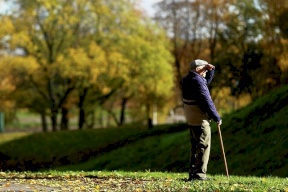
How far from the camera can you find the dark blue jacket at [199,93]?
1229 cm

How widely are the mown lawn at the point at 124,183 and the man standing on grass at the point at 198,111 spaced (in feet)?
1.62

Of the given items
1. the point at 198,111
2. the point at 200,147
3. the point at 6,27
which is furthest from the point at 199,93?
the point at 6,27

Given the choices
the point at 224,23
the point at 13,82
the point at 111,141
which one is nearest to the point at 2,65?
the point at 13,82

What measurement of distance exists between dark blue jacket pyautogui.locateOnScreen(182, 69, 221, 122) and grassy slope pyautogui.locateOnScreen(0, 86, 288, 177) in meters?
10.3

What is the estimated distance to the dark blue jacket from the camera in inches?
484

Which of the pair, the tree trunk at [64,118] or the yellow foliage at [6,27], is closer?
the yellow foliage at [6,27]

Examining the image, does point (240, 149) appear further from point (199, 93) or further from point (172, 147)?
point (199, 93)

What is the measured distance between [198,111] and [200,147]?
758 millimetres

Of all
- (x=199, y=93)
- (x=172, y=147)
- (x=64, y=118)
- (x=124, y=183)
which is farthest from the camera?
(x=64, y=118)

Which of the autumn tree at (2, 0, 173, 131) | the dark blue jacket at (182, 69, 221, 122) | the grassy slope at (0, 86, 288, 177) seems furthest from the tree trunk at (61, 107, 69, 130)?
the dark blue jacket at (182, 69, 221, 122)

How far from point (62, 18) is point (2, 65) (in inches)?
248

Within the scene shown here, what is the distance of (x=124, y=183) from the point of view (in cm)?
1300

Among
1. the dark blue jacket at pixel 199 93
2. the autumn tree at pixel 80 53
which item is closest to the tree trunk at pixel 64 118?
the autumn tree at pixel 80 53

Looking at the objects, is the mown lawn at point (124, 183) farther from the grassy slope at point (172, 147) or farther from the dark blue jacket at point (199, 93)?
the grassy slope at point (172, 147)
